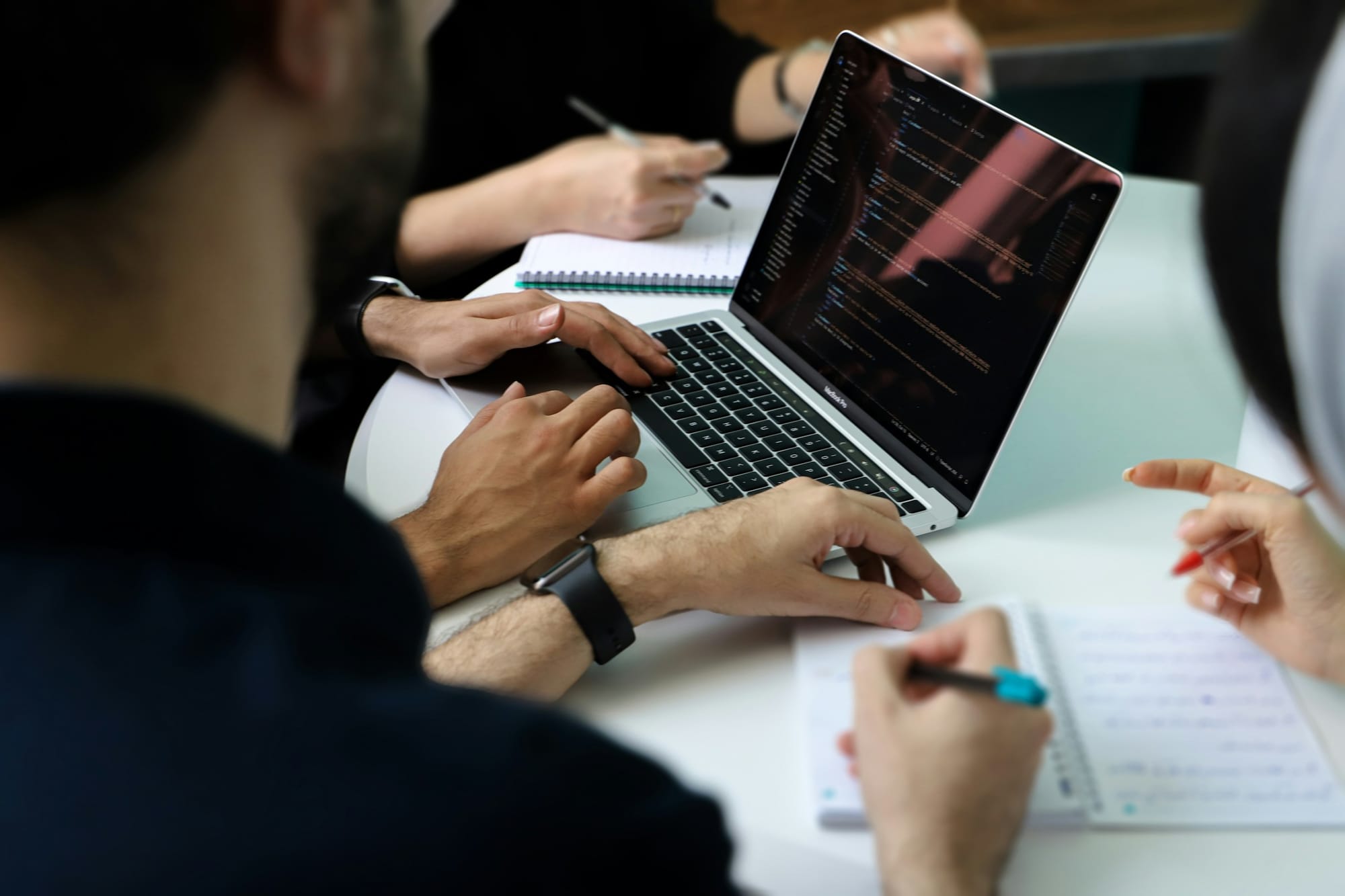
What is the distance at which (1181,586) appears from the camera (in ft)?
2.70

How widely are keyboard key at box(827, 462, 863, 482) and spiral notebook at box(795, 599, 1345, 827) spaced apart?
15cm

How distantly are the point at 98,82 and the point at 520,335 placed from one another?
67 centimetres

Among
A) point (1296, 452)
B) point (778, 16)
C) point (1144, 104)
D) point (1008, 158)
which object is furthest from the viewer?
point (1144, 104)

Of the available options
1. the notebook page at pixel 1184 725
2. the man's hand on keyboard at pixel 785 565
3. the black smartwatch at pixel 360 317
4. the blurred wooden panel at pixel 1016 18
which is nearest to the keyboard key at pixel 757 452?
the man's hand on keyboard at pixel 785 565

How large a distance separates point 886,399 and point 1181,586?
27 centimetres

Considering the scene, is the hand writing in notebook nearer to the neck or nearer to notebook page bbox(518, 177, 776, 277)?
the neck

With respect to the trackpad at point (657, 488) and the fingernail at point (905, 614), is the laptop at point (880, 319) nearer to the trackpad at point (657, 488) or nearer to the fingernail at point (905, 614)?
the trackpad at point (657, 488)

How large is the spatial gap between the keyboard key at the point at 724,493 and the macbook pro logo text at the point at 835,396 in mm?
146

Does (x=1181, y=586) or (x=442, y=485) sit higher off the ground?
(x=1181, y=586)

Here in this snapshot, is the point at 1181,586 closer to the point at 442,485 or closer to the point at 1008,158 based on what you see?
the point at 1008,158

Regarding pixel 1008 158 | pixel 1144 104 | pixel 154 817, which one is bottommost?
pixel 1144 104

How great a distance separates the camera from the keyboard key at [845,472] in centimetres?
92

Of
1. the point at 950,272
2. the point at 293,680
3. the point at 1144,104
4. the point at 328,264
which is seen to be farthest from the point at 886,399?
the point at 1144,104

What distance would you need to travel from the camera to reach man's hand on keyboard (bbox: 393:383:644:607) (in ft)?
2.86
